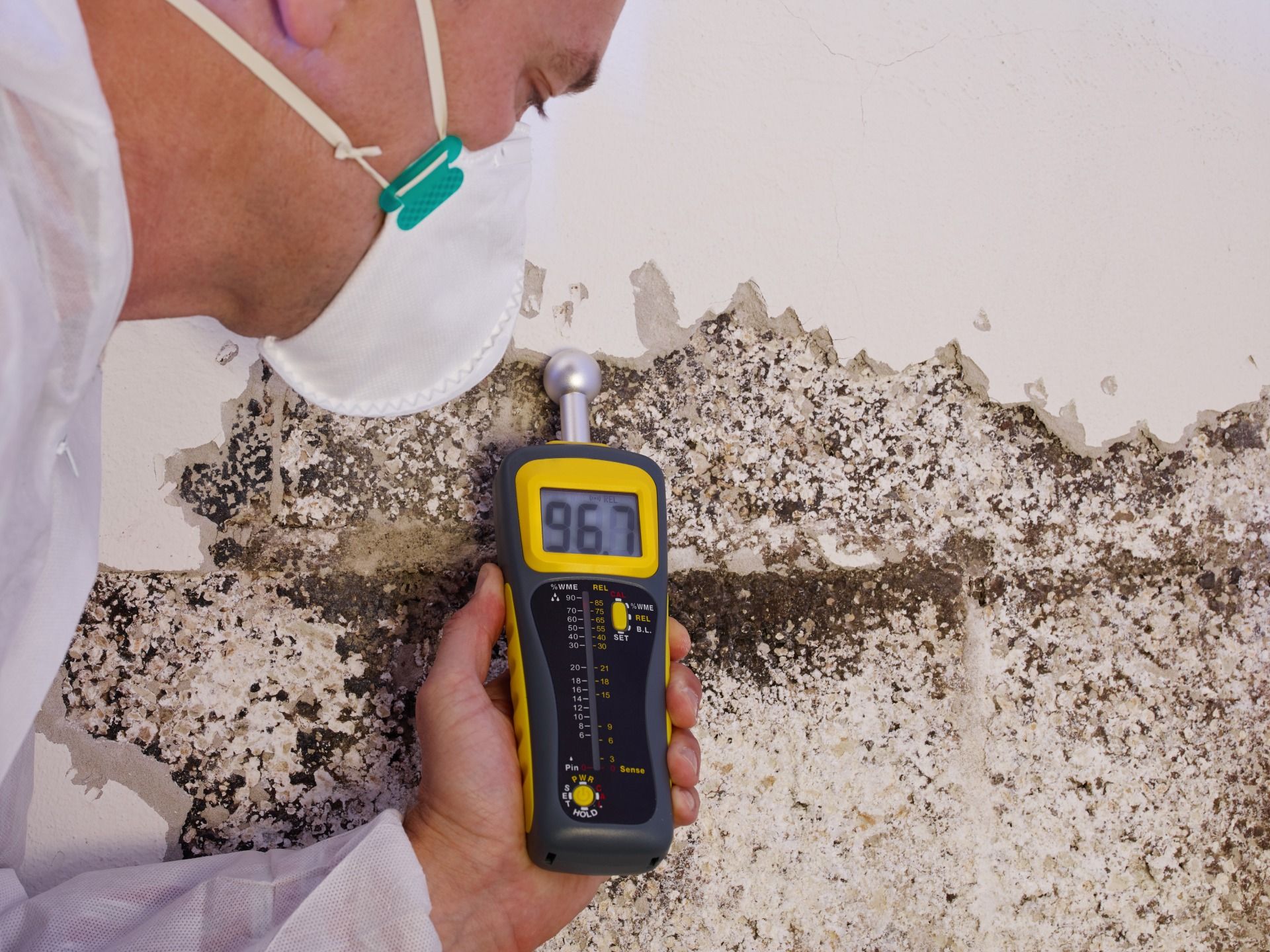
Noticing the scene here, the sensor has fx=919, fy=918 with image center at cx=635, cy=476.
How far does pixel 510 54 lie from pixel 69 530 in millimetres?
502

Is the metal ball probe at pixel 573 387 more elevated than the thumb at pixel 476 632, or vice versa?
the metal ball probe at pixel 573 387

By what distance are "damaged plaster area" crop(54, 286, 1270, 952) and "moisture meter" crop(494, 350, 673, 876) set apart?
0.11m

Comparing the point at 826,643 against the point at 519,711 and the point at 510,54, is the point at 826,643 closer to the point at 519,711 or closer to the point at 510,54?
the point at 519,711

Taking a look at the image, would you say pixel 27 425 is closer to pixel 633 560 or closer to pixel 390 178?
pixel 390 178

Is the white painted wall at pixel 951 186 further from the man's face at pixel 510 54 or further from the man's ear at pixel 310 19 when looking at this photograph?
the man's ear at pixel 310 19

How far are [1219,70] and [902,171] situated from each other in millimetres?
438

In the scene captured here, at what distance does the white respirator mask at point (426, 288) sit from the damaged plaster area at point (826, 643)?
0.31 feet

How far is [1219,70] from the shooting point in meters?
1.11

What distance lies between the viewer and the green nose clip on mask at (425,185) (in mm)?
704

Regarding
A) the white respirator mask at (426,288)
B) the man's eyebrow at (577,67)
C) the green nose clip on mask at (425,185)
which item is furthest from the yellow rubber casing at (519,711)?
the man's eyebrow at (577,67)

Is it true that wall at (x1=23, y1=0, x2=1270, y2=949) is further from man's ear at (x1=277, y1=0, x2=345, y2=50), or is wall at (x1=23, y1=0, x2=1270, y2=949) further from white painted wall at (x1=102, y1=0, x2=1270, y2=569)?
man's ear at (x1=277, y1=0, x2=345, y2=50)

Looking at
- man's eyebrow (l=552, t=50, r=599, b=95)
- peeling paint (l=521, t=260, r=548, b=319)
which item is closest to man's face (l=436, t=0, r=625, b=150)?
man's eyebrow (l=552, t=50, r=599, b=95)

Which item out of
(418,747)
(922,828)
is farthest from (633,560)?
(922,828)

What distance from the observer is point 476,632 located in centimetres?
82
